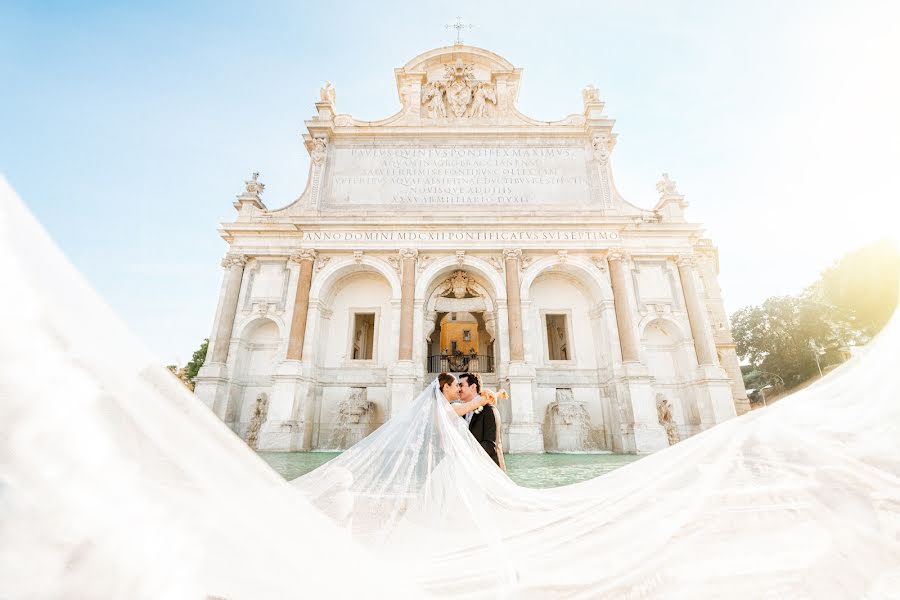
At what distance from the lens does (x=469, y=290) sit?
54.2ft

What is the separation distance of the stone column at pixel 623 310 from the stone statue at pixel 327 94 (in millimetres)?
14555

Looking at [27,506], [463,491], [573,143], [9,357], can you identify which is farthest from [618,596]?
[573,143]

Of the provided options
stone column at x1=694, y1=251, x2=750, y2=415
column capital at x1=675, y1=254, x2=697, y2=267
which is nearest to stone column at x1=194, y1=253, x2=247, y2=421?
column capital at x1=675, y1=254, x2=697, y2=267

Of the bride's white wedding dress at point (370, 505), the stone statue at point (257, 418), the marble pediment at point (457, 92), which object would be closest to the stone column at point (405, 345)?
the stone statue at point (257, 418)

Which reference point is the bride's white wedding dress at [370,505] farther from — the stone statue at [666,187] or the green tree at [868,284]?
the green tree at [868,284]

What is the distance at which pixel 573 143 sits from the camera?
58.2 feet

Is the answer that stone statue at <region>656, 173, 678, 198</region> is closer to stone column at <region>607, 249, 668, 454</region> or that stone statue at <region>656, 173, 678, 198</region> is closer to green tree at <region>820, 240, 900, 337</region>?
stone column at <region>607, 249, 668, 454</region>

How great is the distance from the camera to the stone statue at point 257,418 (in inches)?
548

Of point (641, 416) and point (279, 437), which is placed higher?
point (641, 416)

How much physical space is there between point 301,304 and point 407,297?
4.09 m

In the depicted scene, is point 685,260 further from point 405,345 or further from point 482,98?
point 405,345

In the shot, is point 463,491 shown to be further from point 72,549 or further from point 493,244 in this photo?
point 493,244

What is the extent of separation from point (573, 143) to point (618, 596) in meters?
18.6

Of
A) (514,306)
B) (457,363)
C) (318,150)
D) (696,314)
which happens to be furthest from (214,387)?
(696,314)
